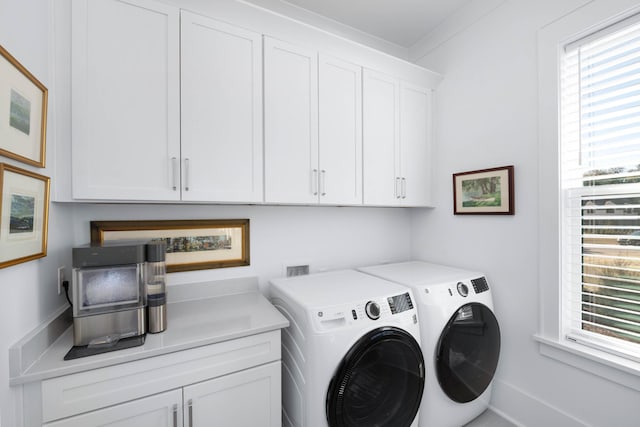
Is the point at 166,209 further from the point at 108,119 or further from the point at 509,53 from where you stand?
the point at 509,53

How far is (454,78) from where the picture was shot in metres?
2.21

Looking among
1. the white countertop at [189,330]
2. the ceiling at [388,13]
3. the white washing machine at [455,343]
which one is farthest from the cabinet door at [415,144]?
the white countertop at [189,330]

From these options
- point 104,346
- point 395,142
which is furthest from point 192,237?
point 395,142

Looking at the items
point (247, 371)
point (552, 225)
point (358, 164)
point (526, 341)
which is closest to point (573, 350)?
point (526, 341)

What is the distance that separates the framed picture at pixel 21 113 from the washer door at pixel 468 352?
2.11 metres

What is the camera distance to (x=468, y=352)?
172 centimetres

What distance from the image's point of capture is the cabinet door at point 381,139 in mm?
1979

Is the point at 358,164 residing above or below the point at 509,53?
below

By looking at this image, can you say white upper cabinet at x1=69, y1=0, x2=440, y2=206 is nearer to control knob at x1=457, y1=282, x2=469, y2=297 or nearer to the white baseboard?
control knob at x1=457, y1=282, x2=469, y2=297

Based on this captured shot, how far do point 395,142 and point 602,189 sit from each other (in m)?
1.22

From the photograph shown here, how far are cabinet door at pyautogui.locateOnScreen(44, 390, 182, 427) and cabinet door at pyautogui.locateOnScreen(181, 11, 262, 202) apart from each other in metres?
0.91

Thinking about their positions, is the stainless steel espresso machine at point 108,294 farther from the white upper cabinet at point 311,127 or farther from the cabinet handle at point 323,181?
the cabinet handle at point 323,181

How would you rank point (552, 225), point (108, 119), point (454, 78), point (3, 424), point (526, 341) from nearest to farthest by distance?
point (3, 424) → point (108, 119) → point (552, 225) → point (526, 341) → point (454, 78)

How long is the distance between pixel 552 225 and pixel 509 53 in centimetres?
119
